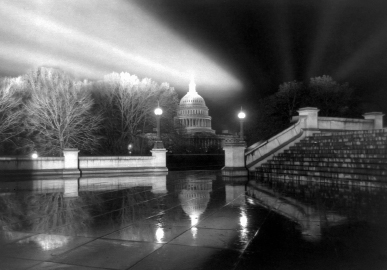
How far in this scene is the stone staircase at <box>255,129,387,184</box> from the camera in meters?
12.9

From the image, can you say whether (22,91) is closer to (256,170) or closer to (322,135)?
(256,170)

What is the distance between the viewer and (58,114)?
33.4m

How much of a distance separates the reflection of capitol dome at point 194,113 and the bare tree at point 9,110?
233 feet

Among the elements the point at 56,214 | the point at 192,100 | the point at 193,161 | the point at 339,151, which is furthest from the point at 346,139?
the point at 192,100

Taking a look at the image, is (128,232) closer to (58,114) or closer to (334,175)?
(334,175)

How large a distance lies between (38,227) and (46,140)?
1131 inches

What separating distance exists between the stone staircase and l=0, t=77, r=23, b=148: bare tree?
2545 centimetres

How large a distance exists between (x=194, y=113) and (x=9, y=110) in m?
78.5

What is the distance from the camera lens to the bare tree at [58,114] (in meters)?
32.1

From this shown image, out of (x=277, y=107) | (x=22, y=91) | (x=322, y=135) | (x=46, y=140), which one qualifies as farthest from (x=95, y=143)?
(x=322, y=135)

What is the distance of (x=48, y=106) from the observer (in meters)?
31.8

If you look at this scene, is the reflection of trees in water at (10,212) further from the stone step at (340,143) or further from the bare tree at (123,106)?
the bare tree at (123,106)

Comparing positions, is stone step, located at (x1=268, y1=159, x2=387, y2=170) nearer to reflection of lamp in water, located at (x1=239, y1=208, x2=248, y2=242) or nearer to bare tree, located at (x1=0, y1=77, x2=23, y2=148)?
reflection of lamp in water, located at (x1=239, y1=208, x2=248, y2=242)

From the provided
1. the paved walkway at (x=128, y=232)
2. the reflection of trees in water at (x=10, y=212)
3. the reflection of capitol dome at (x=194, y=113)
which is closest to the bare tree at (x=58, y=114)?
the reflection of trees in water at (x=10, y=212)
